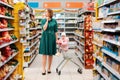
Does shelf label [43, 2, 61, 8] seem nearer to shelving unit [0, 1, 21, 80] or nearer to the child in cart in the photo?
the child in cart

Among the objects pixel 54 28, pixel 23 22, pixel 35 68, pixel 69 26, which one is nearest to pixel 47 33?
pixel 54 28

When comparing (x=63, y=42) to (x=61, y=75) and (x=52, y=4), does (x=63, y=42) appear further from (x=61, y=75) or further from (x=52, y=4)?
(x=52, y=4)

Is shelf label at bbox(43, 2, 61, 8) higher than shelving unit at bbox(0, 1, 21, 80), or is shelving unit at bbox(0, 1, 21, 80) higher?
shelf label at bbox(43, 2, 61, 8)

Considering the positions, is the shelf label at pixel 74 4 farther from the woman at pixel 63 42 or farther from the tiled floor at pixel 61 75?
the woman at pixel 63 42

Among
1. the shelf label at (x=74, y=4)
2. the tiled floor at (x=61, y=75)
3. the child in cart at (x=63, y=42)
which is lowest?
the tiled floor at (x=61, y=75)

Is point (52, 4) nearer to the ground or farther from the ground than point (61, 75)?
farther from the ground

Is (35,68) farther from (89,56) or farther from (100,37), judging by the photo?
(100,37)

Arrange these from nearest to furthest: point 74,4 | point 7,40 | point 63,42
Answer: point 7,40, point 63,42, point 74,4

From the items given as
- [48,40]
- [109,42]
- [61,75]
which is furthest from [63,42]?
[109,42]

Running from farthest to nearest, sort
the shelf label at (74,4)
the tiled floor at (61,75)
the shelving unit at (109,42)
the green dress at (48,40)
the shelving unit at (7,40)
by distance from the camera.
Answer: the shelf label at (74,4)
the green dress at (48,40)
the tiled floor at (61,75)
the shelving unit at (7,40)
the shelving unit at (109,42)

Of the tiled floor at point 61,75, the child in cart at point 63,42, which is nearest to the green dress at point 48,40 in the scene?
the child in cart at point 63,42

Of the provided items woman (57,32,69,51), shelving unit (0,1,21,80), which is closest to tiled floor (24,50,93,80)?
woman (57,32,69,51)

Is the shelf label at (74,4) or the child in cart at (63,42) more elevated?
the shelf label at (74,4)

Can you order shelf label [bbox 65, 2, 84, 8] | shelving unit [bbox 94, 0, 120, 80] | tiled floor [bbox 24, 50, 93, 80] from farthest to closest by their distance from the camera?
shelf label [bbox 65, 2, 84, 8]
tiled floor [bbox 24, 50, 93, 80]
shelving unit [bbox 94, 0, 120, 80]
